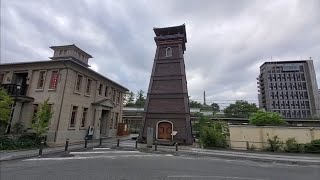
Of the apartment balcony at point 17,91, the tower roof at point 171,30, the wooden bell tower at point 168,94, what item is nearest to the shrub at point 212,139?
the wooden bell tower at point 168,94

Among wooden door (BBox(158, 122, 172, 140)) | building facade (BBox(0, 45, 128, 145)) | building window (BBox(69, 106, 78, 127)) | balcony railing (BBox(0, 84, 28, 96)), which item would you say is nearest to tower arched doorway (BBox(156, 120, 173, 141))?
wooden door (BBox(158, 122, 172, 140))

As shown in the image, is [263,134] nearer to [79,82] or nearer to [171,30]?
[171,30]

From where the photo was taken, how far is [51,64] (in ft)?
71.9

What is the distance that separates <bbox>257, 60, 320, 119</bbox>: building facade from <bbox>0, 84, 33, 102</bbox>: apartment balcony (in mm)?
103547

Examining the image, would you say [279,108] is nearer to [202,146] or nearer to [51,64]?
[202,146]

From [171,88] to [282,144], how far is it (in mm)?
13811

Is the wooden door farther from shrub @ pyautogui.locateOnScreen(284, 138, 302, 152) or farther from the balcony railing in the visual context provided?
the balcony railing

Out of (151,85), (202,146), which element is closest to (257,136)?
(202,146)

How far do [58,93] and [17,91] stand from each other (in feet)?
14.5

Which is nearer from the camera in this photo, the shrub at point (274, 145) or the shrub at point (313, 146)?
the shrub at point (313, 146)

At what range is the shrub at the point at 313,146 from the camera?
809 inches

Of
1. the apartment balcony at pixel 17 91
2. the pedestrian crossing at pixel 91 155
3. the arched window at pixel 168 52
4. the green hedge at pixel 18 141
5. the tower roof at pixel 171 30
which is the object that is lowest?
the pedestrian crossing at pixel 91 155

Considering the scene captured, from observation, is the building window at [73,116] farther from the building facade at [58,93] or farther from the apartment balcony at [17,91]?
the apartment balcony at [17,91]

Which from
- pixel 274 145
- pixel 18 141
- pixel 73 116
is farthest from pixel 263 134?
pixel 18 141
